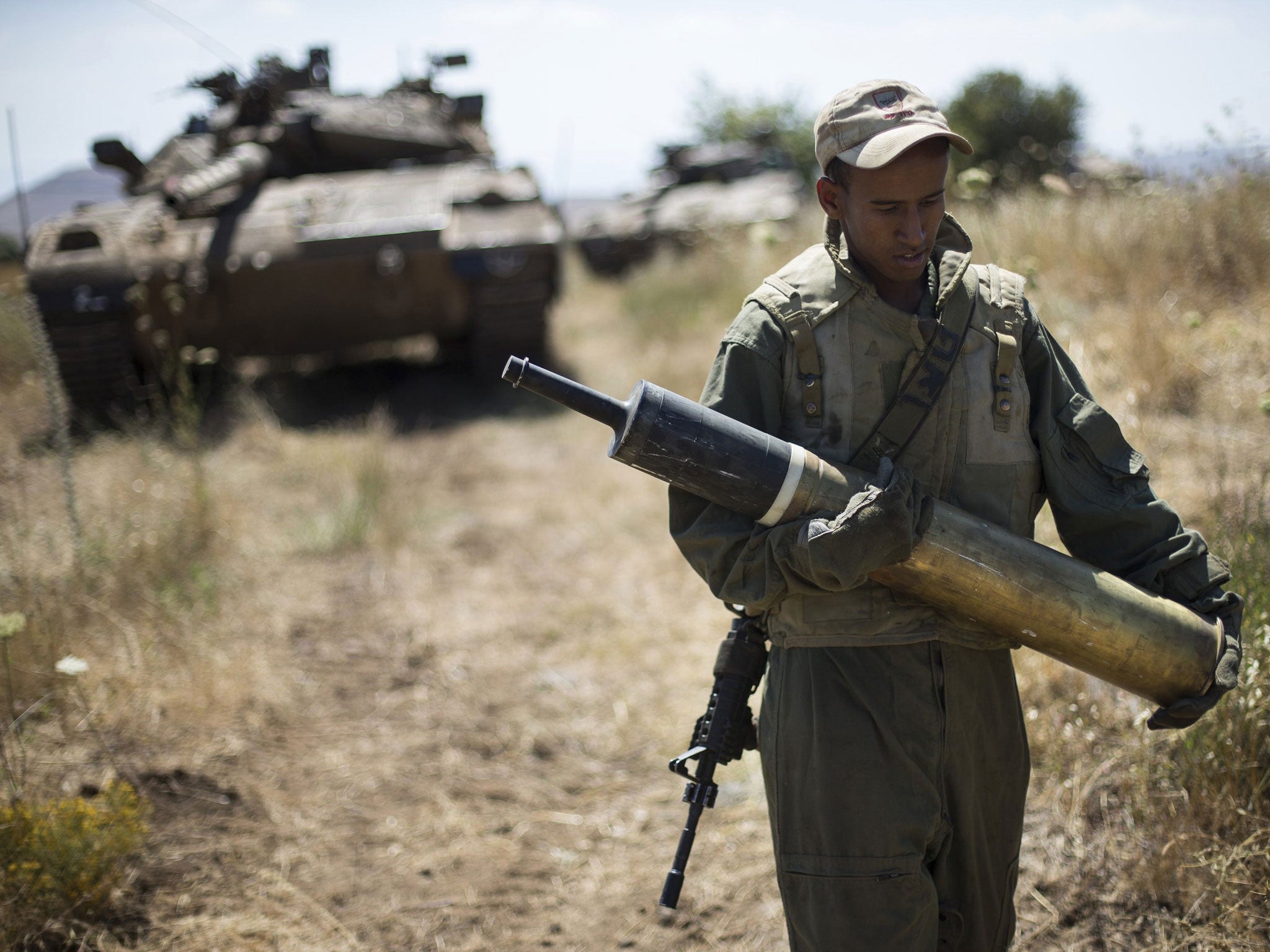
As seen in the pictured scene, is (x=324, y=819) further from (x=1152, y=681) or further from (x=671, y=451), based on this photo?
(x=1152, y=681)

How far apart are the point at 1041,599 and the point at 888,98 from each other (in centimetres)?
92

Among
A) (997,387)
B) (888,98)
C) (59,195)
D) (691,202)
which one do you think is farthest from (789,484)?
(691,202)

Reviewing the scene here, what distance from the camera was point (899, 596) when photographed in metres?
1.86

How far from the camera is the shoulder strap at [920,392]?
182cm

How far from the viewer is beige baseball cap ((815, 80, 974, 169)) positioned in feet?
5.69

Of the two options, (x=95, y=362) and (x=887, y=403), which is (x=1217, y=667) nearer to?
(x=887, y=403)

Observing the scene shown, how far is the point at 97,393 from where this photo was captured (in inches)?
301

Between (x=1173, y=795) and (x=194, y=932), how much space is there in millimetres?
2464

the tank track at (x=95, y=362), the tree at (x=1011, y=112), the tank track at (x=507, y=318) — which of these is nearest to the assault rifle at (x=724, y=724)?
the tank track at (x=507, y=318)

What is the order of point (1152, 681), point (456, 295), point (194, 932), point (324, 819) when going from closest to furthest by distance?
1. point (1152, 681)
2. point (194, 932)
3. point (324, 819)
4. point (456, 295)

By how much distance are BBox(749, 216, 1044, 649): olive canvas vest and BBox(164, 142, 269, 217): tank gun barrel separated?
710 centimetres

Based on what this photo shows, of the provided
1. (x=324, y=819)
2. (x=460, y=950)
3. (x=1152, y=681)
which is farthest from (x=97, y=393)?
(x=1152, y=681)

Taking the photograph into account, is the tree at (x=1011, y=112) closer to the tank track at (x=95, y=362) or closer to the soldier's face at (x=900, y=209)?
the tank track at (x=95, y=362)

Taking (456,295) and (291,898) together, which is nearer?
(291,898)
